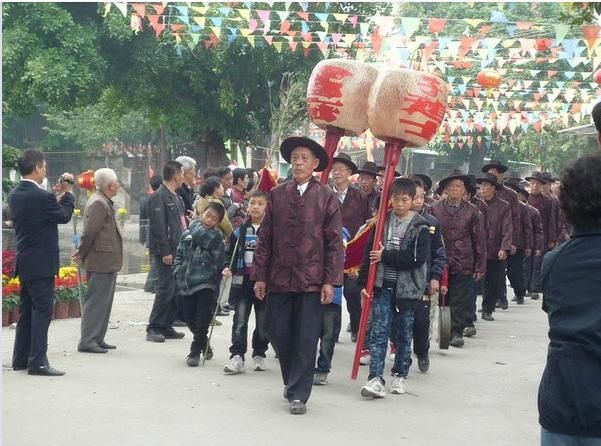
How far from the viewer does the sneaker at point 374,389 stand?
863 cm

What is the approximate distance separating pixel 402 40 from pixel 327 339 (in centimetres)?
1631

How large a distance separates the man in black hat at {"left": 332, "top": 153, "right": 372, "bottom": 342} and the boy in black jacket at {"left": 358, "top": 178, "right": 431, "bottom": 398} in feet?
7.02

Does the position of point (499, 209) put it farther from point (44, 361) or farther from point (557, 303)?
point (557, 303)

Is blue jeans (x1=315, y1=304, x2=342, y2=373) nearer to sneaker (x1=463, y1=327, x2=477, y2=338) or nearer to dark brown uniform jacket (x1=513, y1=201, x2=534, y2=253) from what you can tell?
sneaker (x1=463, y1=327, x2=477, y2=338)

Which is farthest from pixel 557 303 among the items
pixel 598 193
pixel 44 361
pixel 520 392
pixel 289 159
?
pixel 44 361

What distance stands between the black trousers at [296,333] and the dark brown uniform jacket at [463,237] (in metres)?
3.89

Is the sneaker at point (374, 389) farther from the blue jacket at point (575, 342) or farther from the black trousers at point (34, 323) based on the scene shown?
the blue jacket at point (575, 342)

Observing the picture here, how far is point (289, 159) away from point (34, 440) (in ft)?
9.86

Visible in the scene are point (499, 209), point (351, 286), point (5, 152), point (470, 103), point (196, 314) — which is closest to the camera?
point (196, 314)

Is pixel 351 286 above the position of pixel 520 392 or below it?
above

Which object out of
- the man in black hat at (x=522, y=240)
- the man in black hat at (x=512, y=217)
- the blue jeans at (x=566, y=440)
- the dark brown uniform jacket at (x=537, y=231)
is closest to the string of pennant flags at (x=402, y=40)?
the man in black hat at (x=512, y=217)

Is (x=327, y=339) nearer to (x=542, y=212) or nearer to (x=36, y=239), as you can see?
(x=36, y=239)

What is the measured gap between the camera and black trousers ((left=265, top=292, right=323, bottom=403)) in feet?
26.6

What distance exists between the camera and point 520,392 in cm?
937
